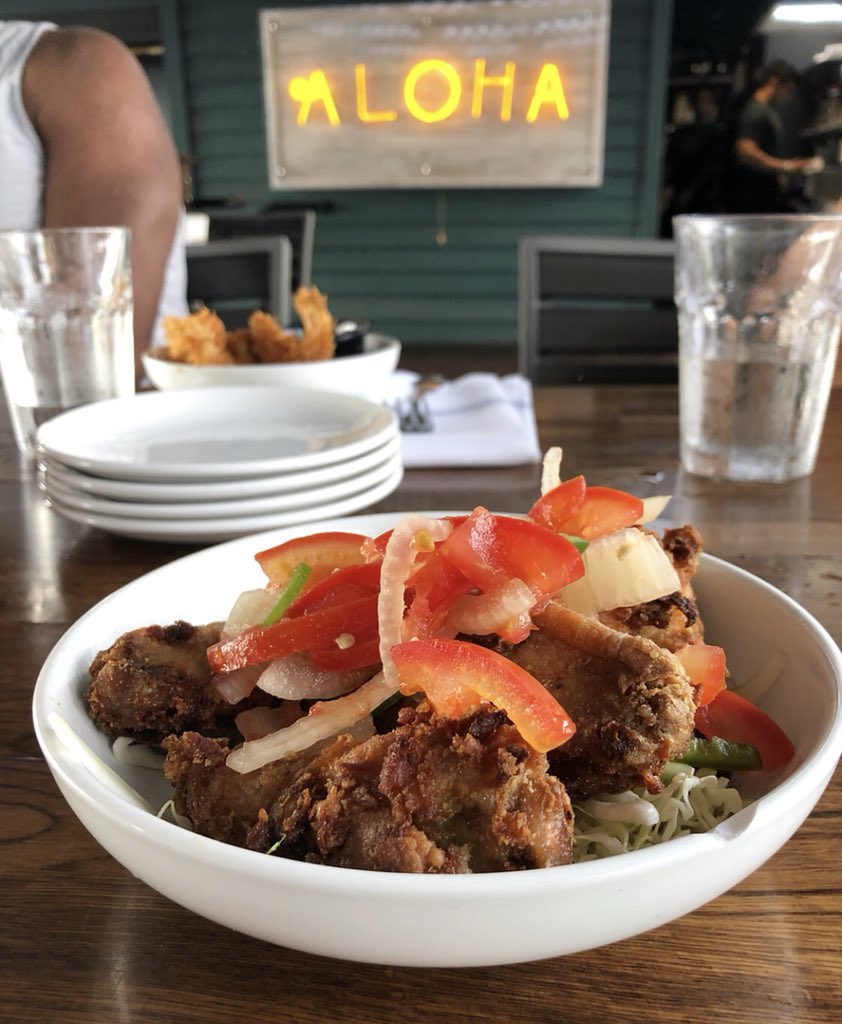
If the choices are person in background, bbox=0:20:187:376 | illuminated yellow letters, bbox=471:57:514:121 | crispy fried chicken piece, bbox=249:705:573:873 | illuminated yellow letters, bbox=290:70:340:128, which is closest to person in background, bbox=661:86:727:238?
illuminated yellow letters, bbox=471:57:514:121

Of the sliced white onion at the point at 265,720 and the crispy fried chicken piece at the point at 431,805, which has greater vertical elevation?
the crispy fried chicken piece at the point at 431,805

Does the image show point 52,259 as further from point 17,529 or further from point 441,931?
point 441,931

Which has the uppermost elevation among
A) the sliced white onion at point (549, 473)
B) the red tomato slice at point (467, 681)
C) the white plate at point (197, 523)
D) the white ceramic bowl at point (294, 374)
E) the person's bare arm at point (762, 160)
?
the person's bare arm at point (762, 160)

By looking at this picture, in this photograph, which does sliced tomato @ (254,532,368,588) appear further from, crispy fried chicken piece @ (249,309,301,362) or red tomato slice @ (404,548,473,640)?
crispy fried chicken piece @ (249,309,301,362)

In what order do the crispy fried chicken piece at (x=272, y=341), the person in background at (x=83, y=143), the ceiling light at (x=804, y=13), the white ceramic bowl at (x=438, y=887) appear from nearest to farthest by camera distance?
the white ceramic bowl at (x=438, y=887), the crispy fried chicken piece at (x=272, y=341), the person in background at (x=83, y=143), the ceiling light at (x=804, y=13)

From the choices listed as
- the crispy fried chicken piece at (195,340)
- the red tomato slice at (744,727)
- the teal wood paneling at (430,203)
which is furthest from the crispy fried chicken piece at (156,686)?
the teal wood paneling at (430,203)

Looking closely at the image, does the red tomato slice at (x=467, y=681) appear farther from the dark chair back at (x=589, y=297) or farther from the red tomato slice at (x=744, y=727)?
the dark chair back at (x=589, y=297)

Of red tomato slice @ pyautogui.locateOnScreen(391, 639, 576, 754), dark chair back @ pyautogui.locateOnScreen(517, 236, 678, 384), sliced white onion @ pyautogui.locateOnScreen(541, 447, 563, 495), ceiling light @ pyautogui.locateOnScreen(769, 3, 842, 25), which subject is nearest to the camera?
red tomato slice @ pyautogui.locateOnScreen(391, 639, 576, 754)
